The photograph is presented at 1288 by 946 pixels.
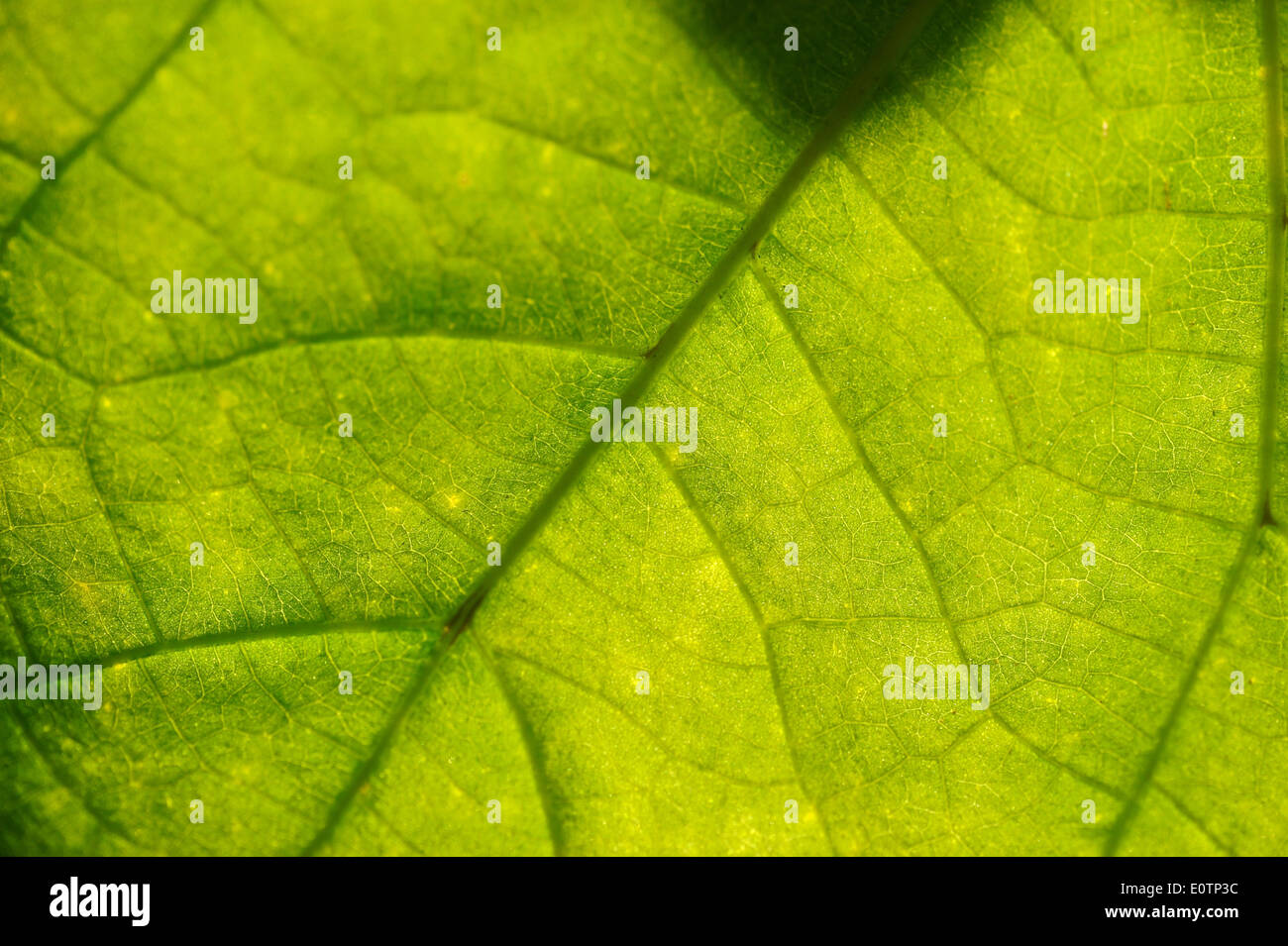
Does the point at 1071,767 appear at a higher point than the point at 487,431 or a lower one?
lower

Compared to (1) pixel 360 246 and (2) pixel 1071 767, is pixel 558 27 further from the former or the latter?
(2) pixel 1071 767

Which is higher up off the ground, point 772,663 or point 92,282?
point 92,282

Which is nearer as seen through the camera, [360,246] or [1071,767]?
[360,246]

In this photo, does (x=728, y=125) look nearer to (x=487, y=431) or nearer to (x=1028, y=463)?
(x=487, y=431)
